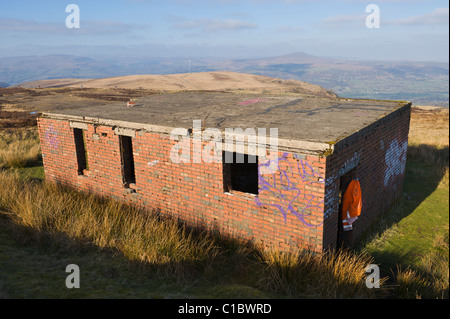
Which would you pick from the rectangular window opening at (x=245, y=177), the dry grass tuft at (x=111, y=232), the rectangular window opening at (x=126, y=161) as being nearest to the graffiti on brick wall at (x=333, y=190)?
the dry grass tuft at (x=111, y=232)

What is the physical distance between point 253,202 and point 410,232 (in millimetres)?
4685

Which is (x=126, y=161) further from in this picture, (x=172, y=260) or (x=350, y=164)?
(x=350, y=164)

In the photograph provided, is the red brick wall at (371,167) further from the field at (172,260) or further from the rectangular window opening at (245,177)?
the rectangular window opening at (245,177)

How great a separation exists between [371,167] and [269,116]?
2.69m

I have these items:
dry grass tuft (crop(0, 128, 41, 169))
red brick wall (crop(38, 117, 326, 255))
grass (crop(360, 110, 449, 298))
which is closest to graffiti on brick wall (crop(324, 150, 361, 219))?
red brick wall (crop(38, 117, 326, 255))

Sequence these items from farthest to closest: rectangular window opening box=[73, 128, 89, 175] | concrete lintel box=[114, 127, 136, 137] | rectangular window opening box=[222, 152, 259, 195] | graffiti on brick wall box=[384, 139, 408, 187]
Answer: rectangular window opening box=[222, 152, 259, 195] → rectangular window opening box=[73, 128, 89, 175] → graffiti on brick wall box=[384, 139, 408, 187] → concrete lintel box=[114, 127, 136, 137]

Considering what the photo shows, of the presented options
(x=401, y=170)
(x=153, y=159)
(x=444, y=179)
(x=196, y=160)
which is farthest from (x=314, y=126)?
(x=444, y=179)

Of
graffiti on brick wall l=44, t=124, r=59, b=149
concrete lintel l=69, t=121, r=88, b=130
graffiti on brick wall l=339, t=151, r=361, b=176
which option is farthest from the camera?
graffiti on brick wall l=44, t=124, r=59, b=149

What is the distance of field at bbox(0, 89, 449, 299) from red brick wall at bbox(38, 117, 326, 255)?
1.24ft

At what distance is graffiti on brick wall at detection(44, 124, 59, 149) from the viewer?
29.7ft

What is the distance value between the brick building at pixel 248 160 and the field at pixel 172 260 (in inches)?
20.6

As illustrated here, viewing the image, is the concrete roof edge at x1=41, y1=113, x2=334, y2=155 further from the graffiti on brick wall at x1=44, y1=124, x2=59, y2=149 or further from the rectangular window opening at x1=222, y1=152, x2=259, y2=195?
the rectangular window opening at x1=222, y1=152, x2=259, y2=195

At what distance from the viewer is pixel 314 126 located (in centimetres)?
655

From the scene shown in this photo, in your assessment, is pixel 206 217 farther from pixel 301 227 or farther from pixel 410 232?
pixel 410 232
